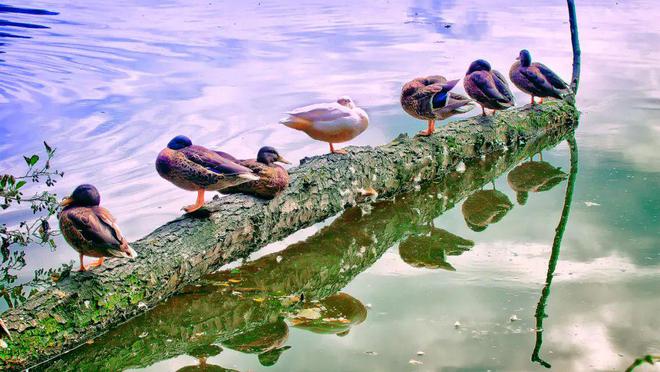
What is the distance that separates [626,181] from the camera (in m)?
7.36

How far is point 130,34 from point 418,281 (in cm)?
1032

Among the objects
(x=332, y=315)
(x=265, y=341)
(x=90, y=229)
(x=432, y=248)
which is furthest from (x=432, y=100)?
(x=90, y=229)

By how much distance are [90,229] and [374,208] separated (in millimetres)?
2805

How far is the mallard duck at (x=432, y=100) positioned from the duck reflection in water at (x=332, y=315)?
8.23 feet

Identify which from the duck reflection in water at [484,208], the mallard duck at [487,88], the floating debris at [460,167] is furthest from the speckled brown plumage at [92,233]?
the mallard duck at [487,88]

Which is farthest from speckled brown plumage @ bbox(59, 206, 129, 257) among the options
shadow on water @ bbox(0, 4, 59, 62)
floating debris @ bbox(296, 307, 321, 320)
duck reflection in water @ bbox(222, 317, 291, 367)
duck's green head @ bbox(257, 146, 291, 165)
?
shadow on water @ bbox(0, 4, 59, 62)

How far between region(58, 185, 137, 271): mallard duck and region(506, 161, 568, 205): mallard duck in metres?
3.54

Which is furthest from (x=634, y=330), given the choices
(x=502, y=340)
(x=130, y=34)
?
(x=130, y=34)

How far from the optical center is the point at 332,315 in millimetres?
5168

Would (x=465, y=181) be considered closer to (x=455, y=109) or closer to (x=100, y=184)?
(x=455, y=109)

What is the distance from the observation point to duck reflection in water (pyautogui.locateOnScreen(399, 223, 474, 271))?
5.92 metres

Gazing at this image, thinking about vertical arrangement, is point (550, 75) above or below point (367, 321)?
above

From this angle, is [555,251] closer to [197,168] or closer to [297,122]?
[297,122]

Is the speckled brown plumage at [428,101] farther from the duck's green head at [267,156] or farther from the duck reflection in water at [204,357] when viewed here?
the duck reflection in water at [204,357]
